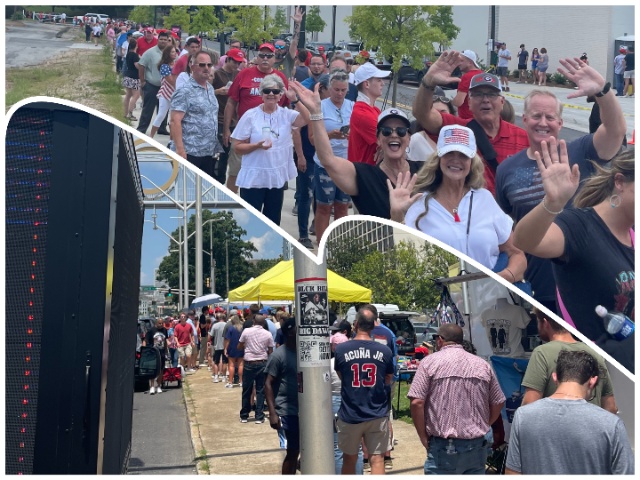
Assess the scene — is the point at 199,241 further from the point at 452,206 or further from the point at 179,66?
the point at 452,206

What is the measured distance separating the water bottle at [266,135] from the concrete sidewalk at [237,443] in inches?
164

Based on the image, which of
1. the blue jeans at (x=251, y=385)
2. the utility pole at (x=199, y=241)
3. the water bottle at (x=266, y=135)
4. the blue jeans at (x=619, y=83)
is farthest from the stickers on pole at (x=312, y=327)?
the blue jeans at (x=251, y=385)

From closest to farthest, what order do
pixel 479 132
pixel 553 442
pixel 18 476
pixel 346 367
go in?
pixel 18 476
pixel 553 442
pixel 479 132
pixel 346 367

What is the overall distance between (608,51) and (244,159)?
2.13 metres

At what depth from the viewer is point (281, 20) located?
5.24 metres

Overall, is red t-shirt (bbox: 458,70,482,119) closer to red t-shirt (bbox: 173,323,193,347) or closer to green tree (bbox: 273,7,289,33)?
green tree (bbox: 273,7,289,33)

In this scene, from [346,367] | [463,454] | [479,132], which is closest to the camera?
[479,132]

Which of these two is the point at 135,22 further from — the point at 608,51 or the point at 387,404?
the point at 387,404

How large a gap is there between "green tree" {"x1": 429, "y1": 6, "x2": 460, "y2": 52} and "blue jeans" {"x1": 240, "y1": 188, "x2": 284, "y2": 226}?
1.26 m

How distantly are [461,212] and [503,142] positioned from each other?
0.48 meters

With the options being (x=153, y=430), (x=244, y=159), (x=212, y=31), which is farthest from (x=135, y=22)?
(x=153, y=430)

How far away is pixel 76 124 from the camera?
3758 mm

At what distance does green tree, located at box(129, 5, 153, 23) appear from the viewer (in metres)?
5.01

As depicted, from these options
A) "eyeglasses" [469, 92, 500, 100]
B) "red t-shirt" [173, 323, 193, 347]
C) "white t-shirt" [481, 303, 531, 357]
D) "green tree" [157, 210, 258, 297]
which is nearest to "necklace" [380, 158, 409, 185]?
"eyeglasses" [469, 92, 500, 100]
